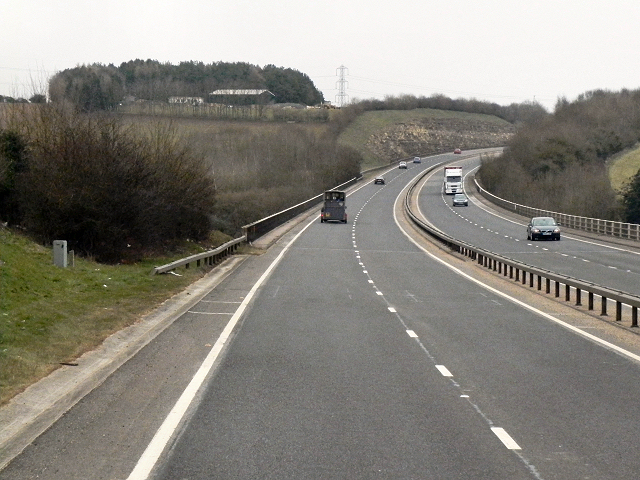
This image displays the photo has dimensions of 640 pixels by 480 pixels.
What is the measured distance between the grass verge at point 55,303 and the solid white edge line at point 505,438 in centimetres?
536

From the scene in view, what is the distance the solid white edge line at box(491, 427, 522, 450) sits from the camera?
26.9 feet

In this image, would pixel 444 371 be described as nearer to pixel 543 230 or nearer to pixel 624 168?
pixel 543 230

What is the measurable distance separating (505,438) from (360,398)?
7.78ft

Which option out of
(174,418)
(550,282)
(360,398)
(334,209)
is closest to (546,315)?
(550,282)

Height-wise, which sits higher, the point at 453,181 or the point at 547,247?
the point at 453,181

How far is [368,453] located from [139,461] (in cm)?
205

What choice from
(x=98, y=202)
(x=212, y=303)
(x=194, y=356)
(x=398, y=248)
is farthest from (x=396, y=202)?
(x=194, y=356)

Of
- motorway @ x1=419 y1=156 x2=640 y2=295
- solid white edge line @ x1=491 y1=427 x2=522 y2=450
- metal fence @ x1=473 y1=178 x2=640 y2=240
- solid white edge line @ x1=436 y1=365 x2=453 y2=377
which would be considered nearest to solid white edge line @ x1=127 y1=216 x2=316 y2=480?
solid white edge line @ x1=491 y1=427 x2=522 y2=450

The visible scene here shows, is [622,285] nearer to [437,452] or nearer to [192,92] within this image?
[437,452]

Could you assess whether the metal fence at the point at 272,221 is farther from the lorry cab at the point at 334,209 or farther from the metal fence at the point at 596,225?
the metal fence at the point at 596,225

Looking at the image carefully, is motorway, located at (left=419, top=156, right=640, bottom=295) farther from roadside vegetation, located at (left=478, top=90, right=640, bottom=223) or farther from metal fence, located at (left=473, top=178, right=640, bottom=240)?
roadside vegetation, located at (left=478, top=90, right=640, bottom=223)

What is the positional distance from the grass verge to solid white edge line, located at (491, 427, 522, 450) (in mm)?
5364

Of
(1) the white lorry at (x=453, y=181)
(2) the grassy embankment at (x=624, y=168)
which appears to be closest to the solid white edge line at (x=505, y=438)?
(2) the grassy embankment at (x=624, y=168)

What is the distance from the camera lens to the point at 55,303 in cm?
1761
